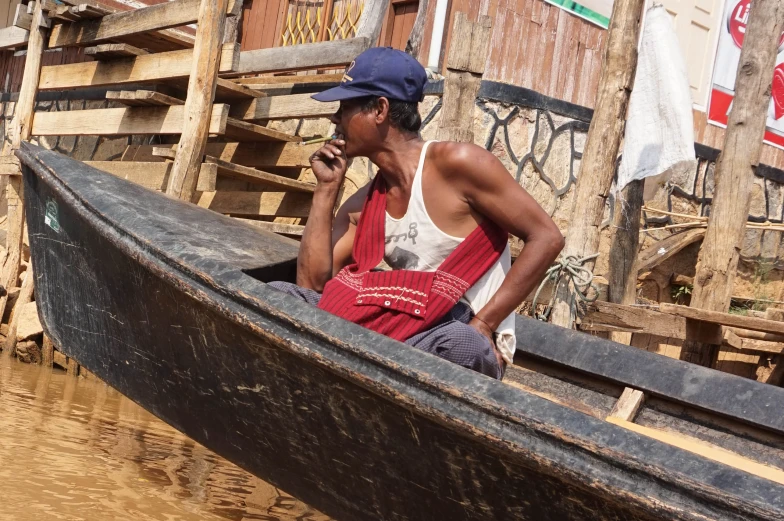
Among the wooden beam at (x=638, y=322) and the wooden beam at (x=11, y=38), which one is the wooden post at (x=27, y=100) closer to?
the wooden beam at (x=11, y=38)

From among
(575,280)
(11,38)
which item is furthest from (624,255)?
(11,38)

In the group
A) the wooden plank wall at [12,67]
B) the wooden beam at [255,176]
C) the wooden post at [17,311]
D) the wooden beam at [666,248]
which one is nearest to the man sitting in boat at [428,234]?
the wooden beam at [255,176]

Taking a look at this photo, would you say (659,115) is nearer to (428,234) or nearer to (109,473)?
(428,234)

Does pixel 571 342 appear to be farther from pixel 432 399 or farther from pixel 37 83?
pixel 37 83

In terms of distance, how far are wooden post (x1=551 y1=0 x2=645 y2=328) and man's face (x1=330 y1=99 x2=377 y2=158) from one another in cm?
277

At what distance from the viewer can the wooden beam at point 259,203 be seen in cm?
753

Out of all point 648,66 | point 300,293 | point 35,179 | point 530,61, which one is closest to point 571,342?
point 300,293

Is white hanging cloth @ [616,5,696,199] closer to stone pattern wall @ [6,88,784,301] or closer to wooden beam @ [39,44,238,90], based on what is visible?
Answer: stone pattern wall @ [6,88,784,301]

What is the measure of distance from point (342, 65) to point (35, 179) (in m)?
2.93

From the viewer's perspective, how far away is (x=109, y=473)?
4.01 metres

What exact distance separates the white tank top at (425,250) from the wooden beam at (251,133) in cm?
420

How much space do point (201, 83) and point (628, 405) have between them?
404cm

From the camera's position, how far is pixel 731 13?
10156 mm

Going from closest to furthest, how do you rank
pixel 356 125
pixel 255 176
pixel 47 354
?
1. pixel 356 125
2. pixel 47 354
3. pixel 255 176
